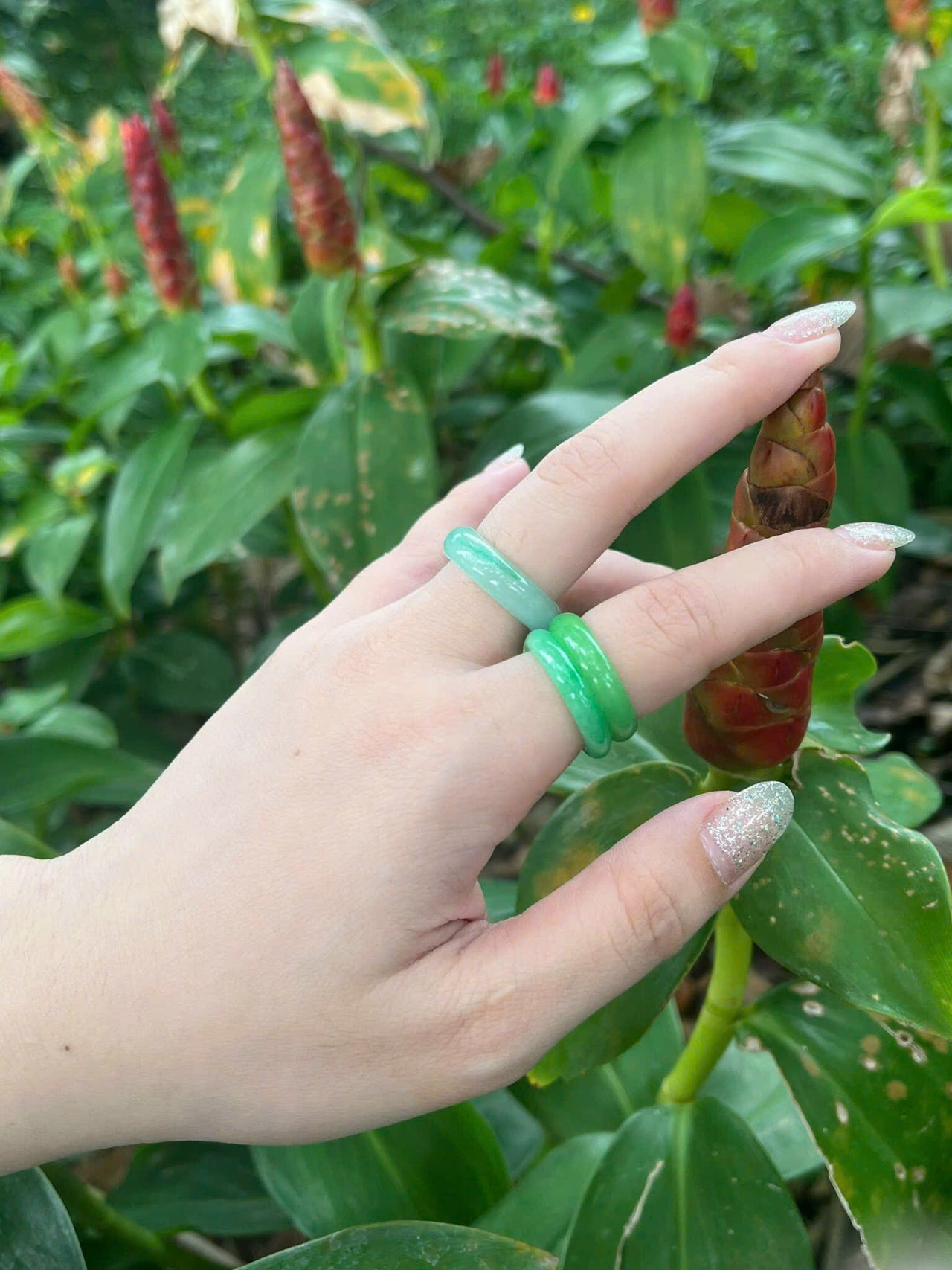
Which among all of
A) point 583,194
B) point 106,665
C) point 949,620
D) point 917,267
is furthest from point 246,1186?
point 917,267

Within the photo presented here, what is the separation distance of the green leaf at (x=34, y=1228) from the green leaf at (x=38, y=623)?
79cm

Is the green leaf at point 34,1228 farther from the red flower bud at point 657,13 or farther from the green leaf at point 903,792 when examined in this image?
the red flower bud at point 657,13

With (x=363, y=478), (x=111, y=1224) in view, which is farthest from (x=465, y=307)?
(x=111, y=1224)

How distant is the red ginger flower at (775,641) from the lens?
0.50 m

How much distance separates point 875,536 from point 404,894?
32 centimetres

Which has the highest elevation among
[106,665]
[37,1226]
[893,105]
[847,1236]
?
[893,105]

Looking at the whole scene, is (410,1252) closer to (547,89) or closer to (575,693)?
(575,693)

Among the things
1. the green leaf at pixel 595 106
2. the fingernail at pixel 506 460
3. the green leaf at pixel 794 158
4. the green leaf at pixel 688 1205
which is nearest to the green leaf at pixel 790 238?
the green leaf at pixel 794 158

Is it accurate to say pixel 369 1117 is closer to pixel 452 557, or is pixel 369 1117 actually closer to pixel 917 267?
pixel 452 557

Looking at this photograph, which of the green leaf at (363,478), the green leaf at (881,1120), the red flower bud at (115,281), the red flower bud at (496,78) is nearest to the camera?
the green leaf at (881,1120)

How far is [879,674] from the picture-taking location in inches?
57.3

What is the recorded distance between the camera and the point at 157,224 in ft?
4.13

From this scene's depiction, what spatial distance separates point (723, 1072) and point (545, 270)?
1252mm

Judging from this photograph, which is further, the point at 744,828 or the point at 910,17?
the point at 910,17
